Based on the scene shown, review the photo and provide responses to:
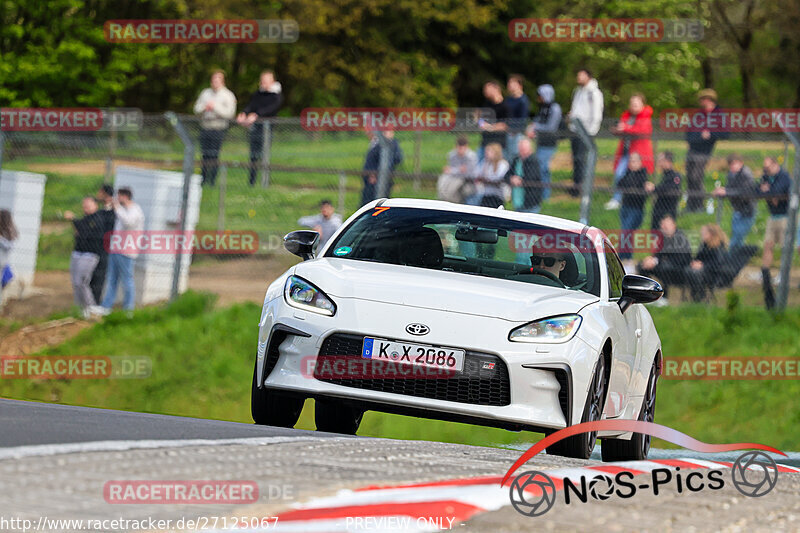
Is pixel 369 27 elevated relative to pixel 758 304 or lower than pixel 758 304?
elevated

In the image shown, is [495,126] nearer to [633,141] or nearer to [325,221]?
[633,141]

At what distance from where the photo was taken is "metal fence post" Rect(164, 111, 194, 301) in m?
17.5

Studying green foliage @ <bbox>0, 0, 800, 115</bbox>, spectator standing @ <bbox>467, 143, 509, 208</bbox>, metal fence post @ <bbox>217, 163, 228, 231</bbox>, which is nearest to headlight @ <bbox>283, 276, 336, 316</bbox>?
spectator standing @ <bbox>467, 143, 509, 208</bbox>

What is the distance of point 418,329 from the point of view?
771cm

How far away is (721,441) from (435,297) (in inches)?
296

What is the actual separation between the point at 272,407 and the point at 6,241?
11.4 m

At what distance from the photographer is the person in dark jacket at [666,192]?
17.0 m

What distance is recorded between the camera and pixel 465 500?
532cm

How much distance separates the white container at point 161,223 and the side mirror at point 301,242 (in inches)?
362

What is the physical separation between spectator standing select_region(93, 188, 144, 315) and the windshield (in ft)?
29.9

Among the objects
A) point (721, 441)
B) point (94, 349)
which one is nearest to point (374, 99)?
point (94, 349)

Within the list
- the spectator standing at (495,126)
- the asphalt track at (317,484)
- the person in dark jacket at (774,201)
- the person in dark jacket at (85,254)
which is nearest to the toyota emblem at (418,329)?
the asphalt track at (317,484)

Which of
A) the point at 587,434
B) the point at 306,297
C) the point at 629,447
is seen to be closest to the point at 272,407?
the point at 306,297

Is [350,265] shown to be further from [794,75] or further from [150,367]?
[794,75]
